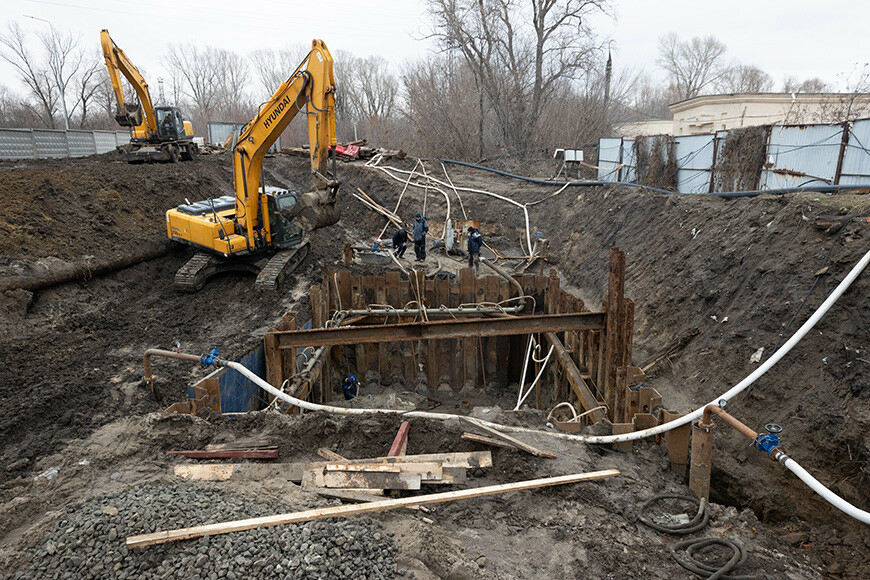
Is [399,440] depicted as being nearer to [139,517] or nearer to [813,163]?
[139,517]

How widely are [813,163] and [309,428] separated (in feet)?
41.5

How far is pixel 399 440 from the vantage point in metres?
4.61

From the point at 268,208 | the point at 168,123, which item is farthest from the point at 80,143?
the point at 268,208

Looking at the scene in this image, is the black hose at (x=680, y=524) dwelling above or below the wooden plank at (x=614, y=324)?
below

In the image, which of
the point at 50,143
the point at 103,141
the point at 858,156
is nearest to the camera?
the point at 858,156

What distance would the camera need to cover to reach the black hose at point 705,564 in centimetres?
346

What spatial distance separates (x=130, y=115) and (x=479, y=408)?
17.5 metres

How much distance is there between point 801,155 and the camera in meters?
12.1

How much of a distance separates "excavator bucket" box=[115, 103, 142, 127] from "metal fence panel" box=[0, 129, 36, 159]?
7741 millimetres

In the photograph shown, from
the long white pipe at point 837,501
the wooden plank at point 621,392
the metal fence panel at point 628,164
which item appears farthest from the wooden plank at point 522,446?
the metal fence panel at point 628,164

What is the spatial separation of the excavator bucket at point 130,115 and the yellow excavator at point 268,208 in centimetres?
917

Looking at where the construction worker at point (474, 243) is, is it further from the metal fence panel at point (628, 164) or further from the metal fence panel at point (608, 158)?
the metal fence panel at point (608, 158)

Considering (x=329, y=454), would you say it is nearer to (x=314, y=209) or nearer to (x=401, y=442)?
(x=401, y=442)

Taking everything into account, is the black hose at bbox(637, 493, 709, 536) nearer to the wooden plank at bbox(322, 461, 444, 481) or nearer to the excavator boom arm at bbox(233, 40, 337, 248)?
the wooden plank at bbox(322, 461, 444, 481)
